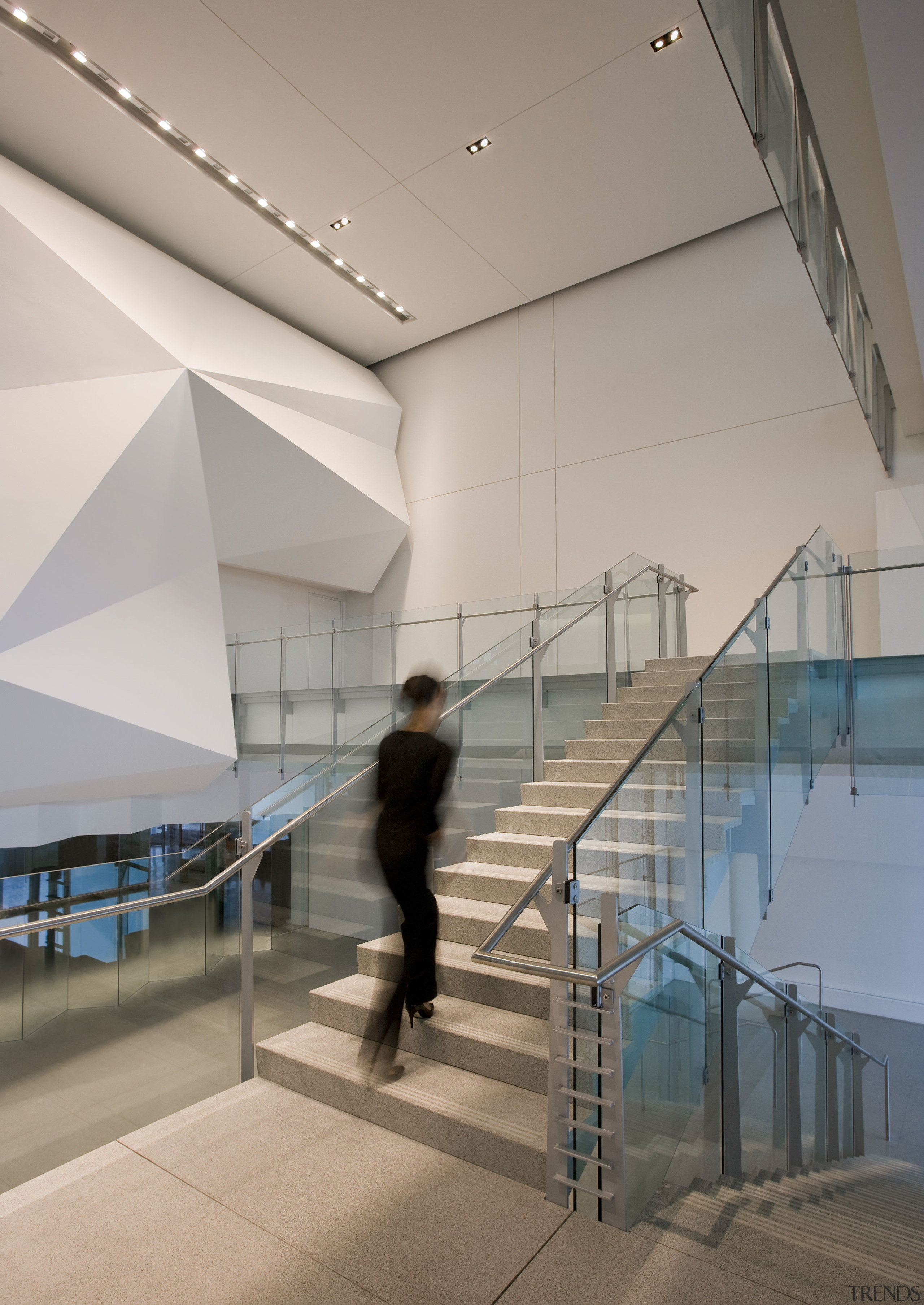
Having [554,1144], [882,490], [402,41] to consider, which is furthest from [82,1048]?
[882,490]

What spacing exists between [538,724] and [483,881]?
1533mm

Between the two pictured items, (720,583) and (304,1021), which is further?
(720,583)

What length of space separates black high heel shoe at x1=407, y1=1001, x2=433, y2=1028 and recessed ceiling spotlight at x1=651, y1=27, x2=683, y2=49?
8.39m

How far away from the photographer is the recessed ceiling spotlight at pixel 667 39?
23.7ft

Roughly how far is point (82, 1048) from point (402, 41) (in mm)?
8309

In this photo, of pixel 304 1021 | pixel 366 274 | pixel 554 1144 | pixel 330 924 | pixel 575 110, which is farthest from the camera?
pixel 366 274

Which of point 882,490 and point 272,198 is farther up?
point 272,198

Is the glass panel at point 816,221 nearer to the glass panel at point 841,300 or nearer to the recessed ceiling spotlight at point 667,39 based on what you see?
the glass panel at point 841,300

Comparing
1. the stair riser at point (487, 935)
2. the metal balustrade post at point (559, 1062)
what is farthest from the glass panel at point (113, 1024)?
the metal balustrade post at point (559, 1062)

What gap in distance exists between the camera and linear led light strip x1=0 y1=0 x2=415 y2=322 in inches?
280

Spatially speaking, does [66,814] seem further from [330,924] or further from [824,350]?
[824,350]

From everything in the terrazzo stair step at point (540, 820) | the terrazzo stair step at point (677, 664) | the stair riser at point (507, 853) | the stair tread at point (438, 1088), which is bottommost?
the stair tread at point (438, 1088)

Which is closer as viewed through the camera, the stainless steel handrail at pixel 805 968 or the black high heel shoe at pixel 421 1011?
the black high heel shoe at pixel 421 1011

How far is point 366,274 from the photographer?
10844 mm
